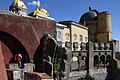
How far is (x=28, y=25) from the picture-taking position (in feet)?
61.9

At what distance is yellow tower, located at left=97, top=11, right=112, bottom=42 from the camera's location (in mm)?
44650

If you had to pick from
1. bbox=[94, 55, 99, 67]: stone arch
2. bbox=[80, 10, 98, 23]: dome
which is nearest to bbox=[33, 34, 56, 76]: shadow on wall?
bbox=[94, 55, 99, 67]: stone arch

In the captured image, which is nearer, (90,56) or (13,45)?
(13,45)

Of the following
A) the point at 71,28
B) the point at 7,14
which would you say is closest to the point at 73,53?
the point at 7,14

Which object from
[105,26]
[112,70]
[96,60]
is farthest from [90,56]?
[105,26]

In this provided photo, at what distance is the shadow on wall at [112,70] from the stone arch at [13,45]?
400 inches

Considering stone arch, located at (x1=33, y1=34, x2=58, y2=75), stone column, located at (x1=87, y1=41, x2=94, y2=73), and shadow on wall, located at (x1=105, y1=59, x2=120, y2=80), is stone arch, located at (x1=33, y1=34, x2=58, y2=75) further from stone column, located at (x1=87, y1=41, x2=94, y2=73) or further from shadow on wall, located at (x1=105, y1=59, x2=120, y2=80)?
shadow on wall, located at (x1=105, y1=59, x2=120, y2=80)

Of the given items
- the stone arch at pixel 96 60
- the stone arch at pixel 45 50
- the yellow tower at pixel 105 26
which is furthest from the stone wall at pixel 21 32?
the yellow tower at pixel 105 26

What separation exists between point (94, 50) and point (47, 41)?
293 inches

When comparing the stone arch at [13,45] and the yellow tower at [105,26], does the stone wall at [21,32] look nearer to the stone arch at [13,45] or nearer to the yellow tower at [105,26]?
the stone arch at [13,45]

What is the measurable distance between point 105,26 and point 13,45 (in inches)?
1176

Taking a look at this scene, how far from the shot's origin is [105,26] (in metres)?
45.2

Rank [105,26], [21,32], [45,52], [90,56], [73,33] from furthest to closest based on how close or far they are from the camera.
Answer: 1. [105,26]
2. [73,33]
3. [90,56]
4. [45,52]
5. [21,32]

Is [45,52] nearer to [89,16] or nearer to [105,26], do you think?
[105,26]
